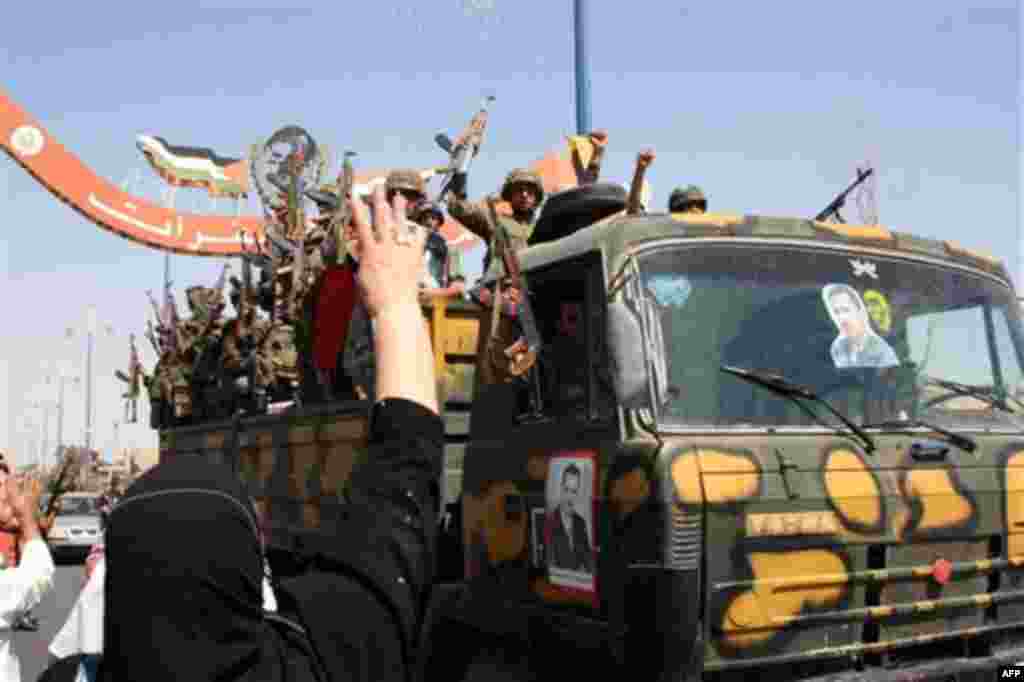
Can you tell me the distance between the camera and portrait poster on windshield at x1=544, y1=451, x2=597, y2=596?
381 cm

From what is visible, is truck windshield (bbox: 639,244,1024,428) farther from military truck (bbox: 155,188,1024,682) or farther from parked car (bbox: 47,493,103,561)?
parked car (bbox: 47,493,103,561)

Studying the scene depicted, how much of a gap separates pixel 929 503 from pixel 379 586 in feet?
9.08

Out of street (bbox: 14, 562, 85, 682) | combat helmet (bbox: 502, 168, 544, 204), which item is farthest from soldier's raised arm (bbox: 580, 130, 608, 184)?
street (bbox: 14, 562, 85, 682)

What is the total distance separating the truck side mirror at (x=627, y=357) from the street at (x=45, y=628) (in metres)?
3.73

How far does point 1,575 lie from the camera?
4.25 meters

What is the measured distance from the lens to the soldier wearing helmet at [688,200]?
605 cm

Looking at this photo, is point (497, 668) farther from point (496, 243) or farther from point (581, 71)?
point (581, 71)

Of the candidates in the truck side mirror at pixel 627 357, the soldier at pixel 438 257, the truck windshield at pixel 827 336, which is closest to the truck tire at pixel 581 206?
the truck windshield at pixel 827 336

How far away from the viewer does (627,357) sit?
3.83 m

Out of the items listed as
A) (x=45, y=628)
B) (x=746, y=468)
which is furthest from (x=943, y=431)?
(x=45, y=628)

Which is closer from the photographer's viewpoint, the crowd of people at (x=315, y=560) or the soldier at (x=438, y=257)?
the crowd of people at (x=315, y=560)

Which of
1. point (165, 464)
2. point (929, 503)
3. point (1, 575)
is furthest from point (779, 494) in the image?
point (1, 575)

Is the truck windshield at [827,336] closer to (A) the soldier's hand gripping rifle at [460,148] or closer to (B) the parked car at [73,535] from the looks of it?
(A) the soldier's hand gripping rifle at [460,148]

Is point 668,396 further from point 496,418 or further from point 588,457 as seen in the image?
point 496,418
